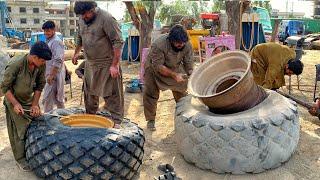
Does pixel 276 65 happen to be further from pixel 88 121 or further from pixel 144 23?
pixel 144 23

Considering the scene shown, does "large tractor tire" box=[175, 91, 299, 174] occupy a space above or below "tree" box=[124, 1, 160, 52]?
below

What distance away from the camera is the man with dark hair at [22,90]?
3.73 meters

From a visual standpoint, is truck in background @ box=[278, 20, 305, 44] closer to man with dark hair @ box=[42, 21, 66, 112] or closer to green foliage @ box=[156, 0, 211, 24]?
green foliage @ box=[156, 0, 211, 24]

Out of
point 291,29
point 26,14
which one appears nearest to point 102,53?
point 291,29

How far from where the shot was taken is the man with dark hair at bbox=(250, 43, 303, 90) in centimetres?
514

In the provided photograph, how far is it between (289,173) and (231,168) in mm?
617

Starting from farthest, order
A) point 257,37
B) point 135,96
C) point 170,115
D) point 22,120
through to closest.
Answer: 1. point 257,37
2. point 135,96
3. point 170,115
4. point 22,120

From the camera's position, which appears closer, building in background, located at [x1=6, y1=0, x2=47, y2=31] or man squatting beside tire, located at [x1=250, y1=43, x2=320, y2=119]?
man squatting beside tire, located at [x1=250, y1=43, x2=320, y2=119]

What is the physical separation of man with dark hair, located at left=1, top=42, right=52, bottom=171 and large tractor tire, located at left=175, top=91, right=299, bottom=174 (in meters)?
1.59

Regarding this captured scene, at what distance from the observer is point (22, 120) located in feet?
12.8

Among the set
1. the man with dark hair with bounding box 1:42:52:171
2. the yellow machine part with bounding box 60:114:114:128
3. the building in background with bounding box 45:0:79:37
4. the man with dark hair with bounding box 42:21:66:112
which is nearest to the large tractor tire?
the yellow machine part with bounding box 60:114:114:128

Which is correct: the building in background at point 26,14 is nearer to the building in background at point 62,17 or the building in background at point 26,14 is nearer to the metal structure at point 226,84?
the building in background at point 62,17

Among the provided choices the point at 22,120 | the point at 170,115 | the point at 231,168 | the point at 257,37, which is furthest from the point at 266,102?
the point at 257,37

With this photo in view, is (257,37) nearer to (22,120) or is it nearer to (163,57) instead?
(163,57)
